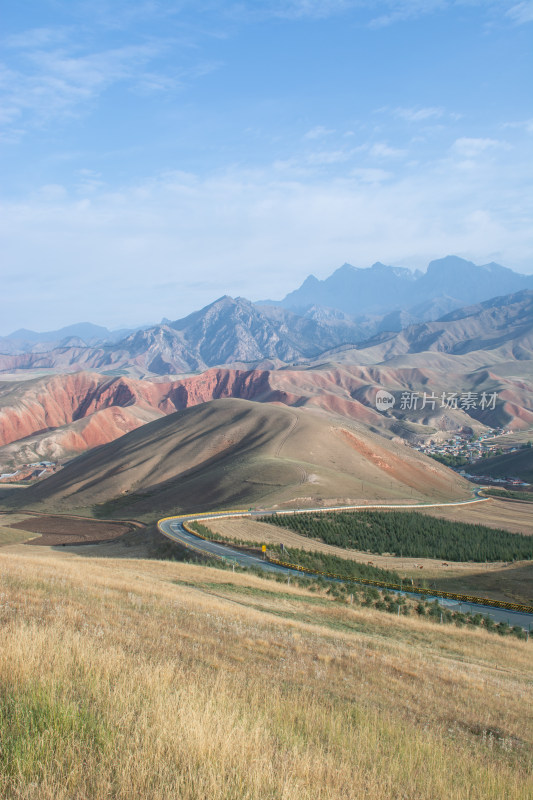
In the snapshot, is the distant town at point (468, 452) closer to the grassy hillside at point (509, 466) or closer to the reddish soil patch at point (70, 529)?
the grassy hillside at point (509, 466)

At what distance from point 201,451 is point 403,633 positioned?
3277 inches

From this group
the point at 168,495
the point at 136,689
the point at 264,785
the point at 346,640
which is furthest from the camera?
the point at 168,495

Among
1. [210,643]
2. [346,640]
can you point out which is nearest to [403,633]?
[346,640]

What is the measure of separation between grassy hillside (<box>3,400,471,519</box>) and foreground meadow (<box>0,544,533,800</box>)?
57675mm

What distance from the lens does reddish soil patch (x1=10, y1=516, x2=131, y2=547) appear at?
63188 mm

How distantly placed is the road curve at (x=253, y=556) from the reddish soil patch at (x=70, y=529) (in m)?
8.78

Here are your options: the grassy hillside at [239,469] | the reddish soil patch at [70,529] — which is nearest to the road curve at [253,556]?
the grassy hillside at [239,469]

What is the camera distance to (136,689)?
5852 mm

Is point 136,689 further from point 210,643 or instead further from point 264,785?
point 210,643

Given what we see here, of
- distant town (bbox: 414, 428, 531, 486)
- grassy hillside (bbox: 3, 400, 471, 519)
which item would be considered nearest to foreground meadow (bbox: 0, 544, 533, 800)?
grassy hillside (bbox: 3, 400, 471, 519)

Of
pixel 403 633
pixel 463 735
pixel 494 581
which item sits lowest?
pixel 494 581

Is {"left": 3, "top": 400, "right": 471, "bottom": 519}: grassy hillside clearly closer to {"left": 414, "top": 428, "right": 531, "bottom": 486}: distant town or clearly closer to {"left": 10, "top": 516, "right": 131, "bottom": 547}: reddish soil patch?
{"left": 10, "top": 516, "right": 131, "bottom": 547}: reddish soil patch

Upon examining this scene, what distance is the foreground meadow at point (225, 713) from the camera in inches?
168

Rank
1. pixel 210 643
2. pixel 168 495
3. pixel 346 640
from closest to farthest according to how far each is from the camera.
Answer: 1. pixel 210 643
2. pixel 346 640
3. pixel 168 495
